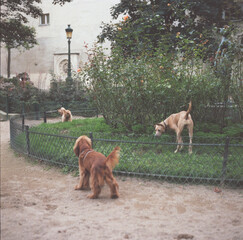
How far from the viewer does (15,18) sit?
1.88 m

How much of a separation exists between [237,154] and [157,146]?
1.50 metres

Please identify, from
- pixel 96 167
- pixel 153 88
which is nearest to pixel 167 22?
pixel 153 88

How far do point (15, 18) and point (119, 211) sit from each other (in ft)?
8.77

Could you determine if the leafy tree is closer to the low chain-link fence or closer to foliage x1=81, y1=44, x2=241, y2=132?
the low chain-link fence

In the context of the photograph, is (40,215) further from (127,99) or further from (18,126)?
(127,99)

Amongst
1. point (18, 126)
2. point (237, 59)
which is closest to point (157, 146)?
point (237, 59)

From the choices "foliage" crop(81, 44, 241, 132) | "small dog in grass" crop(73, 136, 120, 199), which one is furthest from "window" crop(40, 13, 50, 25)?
"foliage" crop(81, 44, 241, 132)

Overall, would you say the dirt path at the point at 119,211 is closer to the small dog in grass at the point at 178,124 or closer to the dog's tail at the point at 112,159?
the dog's tail at the point at 112,159

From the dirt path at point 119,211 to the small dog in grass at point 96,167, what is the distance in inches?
5.9

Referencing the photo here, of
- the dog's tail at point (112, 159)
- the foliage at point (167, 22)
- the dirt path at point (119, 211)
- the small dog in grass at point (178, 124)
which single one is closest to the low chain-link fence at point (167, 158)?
the dirt path at point (119, 211)

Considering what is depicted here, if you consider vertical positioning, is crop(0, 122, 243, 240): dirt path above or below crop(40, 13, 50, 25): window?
below

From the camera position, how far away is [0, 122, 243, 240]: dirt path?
1.85m

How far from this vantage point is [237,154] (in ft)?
15.7

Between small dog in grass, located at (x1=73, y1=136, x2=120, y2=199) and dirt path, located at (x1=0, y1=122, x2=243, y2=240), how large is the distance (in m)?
0.15
